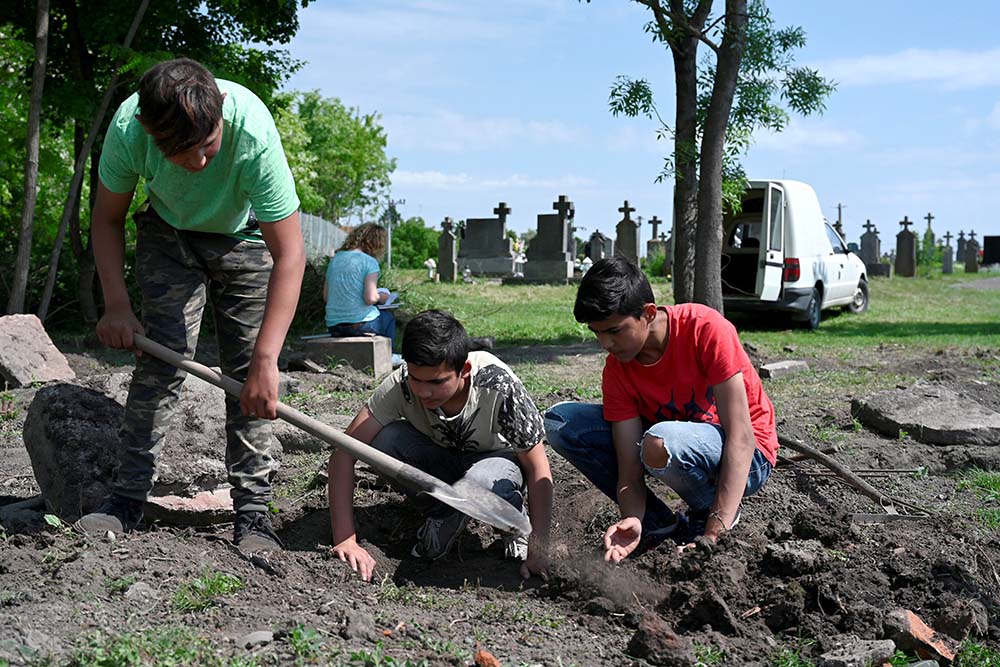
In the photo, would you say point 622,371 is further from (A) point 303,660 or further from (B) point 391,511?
(A) point 303,660

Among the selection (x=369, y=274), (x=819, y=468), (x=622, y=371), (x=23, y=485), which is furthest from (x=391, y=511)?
(x=369, y=274)

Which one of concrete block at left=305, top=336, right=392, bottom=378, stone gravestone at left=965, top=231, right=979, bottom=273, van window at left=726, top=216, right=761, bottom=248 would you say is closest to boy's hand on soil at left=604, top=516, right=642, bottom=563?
concrete block at left=305, top=336, right=392, bottom=378

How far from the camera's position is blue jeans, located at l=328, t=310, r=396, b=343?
8.88m

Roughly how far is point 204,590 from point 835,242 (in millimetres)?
13928

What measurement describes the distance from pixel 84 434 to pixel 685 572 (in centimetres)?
250

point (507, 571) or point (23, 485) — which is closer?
point (507, 571)

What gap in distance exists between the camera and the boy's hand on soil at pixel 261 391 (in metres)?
3.25

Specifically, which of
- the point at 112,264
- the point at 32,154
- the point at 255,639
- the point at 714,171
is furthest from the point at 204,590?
the point at 714,171

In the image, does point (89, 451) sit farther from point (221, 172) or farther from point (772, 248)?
point (772, 248)

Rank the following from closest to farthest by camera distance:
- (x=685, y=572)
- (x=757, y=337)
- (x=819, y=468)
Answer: (x=685, y=572) < (x=819, y=468) < (x=757, y=337)

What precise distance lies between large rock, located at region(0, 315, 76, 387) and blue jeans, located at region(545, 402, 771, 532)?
466 cm

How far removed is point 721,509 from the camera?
346 centimetres

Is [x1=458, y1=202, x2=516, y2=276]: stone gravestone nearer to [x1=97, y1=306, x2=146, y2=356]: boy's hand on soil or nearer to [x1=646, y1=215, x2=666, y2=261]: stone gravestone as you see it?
[x1=646, y1=215, x2=666, y2=261]: stone gravestone

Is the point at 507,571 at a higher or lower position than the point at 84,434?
lower
